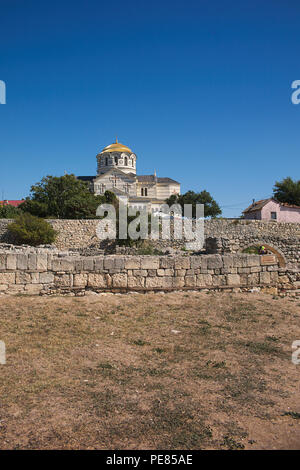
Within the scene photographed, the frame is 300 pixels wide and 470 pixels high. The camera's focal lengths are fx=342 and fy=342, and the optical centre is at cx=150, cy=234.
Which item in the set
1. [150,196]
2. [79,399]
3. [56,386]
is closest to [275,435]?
[79,399]

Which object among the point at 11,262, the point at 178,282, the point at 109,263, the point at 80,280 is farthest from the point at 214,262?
the point at 11,262

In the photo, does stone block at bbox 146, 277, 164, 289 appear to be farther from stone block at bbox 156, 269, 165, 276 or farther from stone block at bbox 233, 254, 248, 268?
stone block at bbox 233, 254, 248, 268

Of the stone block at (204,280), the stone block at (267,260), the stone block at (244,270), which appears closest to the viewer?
the stone block at (204,280)

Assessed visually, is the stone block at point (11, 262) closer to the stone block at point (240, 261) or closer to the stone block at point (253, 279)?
the stone block at point (240, 261)

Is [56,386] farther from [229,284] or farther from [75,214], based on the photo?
[75,214]

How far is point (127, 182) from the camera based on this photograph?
200 feet

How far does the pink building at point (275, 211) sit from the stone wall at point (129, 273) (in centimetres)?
3226

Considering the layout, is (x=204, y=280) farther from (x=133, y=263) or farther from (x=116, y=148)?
(x=116, y=148)

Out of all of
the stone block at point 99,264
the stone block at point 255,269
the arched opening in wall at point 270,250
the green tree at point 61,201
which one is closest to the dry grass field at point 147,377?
the stone block at point 99,264

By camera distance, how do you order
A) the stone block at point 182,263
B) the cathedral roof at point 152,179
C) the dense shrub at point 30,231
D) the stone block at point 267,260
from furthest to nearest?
the cathedral roof at point 152,179
the dense shrub at point 30,231
the stone block at point 267,260
the stone block at point 182,263

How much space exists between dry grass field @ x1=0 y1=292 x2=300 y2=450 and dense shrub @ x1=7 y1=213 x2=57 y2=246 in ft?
60.4

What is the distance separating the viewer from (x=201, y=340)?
662cm

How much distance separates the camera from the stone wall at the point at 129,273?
32.0ft

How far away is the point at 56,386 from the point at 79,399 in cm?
48
